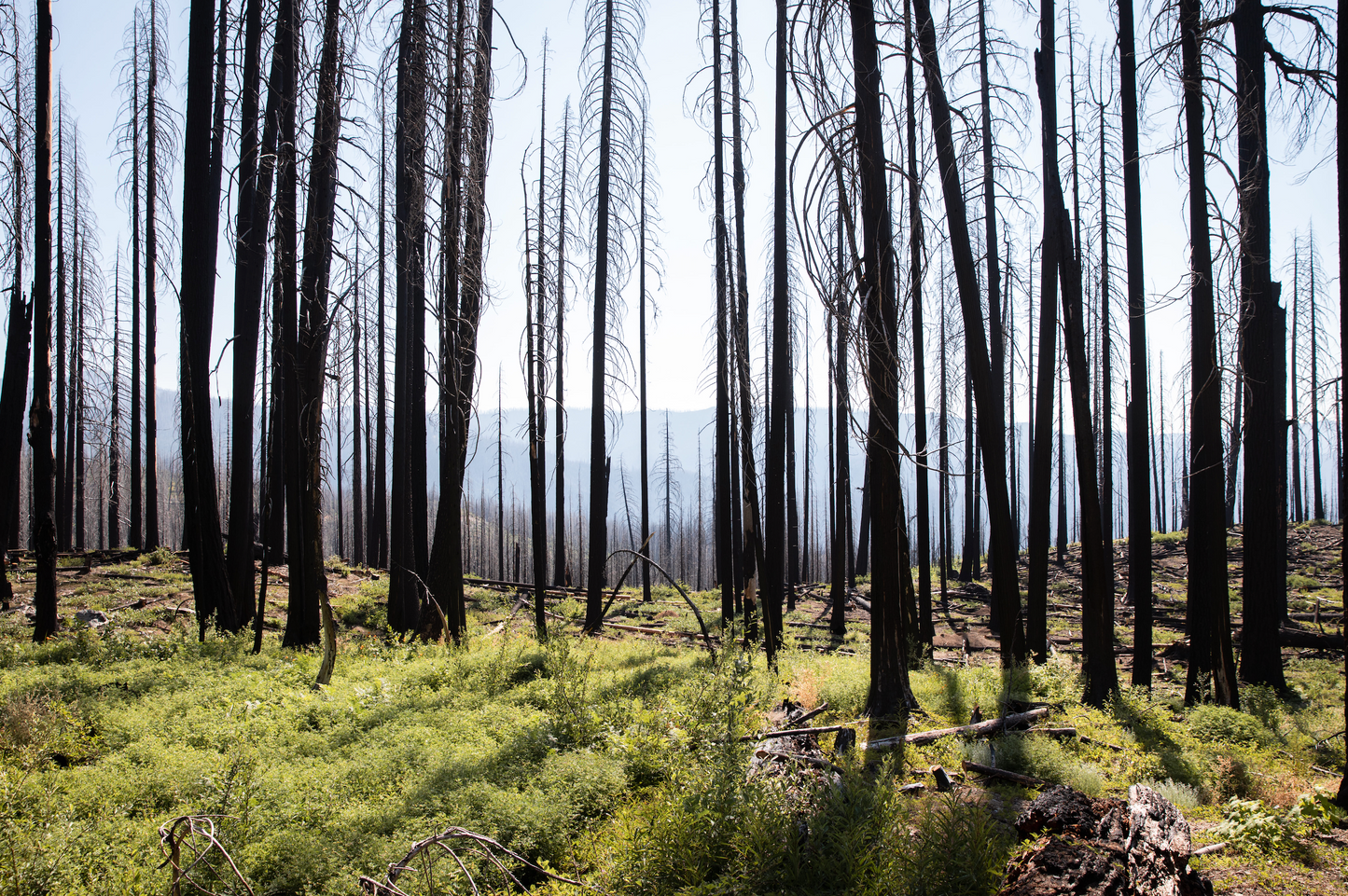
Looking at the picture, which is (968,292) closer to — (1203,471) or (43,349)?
(1203,471)

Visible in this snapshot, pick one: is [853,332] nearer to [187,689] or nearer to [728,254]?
[187,689]

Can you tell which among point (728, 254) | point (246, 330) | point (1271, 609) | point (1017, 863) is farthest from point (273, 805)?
point (1271, 609)

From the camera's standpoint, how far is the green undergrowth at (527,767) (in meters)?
3.33

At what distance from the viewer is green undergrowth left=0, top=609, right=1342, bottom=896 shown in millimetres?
3330

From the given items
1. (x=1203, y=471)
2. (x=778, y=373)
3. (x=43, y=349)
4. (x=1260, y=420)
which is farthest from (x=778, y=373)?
(x=43, y=349)

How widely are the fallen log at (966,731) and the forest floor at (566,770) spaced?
11cm

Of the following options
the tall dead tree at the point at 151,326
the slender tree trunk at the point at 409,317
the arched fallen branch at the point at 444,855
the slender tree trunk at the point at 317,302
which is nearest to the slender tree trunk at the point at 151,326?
the tall dead tree at the point at 151,326

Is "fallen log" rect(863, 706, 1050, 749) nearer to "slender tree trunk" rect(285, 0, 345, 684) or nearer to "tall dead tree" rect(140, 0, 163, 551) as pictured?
"slender tree trunk" rect(285, 0, 345, 684)

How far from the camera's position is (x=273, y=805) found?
390 centimetres

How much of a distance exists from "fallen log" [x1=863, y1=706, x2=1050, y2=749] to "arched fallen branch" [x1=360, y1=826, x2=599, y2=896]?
2914mm

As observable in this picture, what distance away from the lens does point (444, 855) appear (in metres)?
3.50

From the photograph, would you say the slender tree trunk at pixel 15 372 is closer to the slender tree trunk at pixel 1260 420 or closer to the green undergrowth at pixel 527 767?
the green undergrowth at pixel 527 767

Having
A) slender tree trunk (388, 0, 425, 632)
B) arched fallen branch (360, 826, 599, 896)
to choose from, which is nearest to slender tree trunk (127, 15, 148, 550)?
slender tree trunk (388, 0, 425, 632)

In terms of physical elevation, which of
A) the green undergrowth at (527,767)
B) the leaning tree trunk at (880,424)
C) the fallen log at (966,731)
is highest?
the leaning tree trunk at (880,424)
